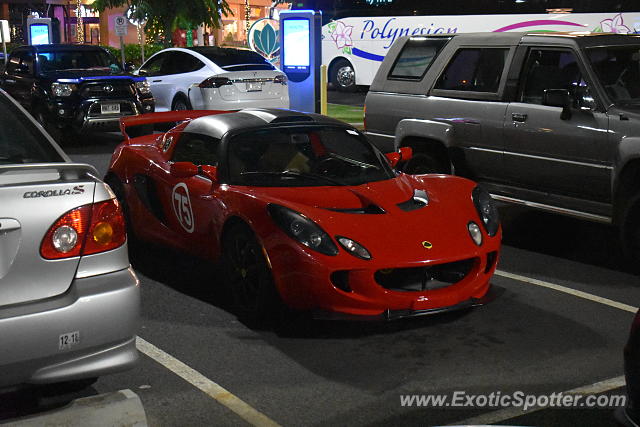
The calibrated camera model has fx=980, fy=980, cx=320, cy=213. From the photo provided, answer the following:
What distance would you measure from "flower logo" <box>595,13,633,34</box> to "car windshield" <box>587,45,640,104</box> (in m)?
14.0

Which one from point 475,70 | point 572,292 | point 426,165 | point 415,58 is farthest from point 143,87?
point 572,292

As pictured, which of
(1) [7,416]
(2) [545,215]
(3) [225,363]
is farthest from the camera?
(2) [545,215]

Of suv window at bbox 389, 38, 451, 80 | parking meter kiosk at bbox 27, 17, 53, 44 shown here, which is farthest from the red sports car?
parking meter kiosk at bbox 27, 17, 53, 44

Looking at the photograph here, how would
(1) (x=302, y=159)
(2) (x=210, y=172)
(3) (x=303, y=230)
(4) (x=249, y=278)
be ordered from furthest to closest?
(1) (x=302, y=159) < (2) (x=210, y=172) < (4) (x=249, y=278) < (3) (x=303, y=230)

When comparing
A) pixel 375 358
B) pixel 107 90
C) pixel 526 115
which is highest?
pixel 526 115

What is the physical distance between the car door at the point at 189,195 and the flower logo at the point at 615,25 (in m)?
16.5

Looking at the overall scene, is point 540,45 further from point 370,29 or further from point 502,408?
point 370,29

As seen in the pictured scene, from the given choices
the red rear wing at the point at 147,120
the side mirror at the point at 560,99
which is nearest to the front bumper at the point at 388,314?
the side mirror at the point at 560,99

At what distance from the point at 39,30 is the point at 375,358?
35.3 metres

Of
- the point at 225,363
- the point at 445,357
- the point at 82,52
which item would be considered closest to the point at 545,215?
the point at 445,357

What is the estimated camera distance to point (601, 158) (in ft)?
26.9

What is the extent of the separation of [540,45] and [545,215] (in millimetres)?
2086

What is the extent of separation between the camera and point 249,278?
657 cm

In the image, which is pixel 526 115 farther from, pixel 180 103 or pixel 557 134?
pixel 180 103
